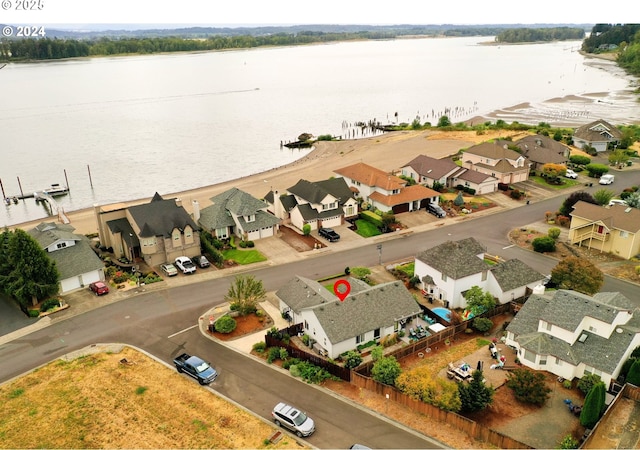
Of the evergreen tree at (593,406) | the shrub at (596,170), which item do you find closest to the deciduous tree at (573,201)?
the shrub at (596,170)

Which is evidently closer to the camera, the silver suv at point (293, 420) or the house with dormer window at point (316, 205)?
the silver suv at point (293, 420)

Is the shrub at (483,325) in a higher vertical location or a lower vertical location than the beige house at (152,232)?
lower

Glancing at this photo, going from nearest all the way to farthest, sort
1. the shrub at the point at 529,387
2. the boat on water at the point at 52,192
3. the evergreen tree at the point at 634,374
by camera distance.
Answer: the shrub at the point at 529,387
the evergreen tree at the point at 634,374
the boat on water at the point at 52,192

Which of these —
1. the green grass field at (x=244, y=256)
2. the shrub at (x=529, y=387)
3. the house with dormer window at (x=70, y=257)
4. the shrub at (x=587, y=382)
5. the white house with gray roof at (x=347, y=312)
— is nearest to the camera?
the shrub at (x=529, y=387)

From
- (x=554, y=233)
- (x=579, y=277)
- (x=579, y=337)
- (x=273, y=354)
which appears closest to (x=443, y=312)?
(x=579, y=337)

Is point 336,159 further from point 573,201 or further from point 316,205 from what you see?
point 573,201

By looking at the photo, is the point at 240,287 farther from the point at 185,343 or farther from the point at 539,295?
the point at 539,295

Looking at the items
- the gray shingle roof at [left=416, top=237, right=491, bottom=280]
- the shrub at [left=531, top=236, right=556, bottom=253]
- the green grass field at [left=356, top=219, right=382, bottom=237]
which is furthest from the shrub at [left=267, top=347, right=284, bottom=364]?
the shrub at [left=531, top=236, right=556, bottom=253]

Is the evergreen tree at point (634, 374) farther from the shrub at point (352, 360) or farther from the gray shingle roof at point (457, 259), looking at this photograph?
the shrub at point (352, 360)
